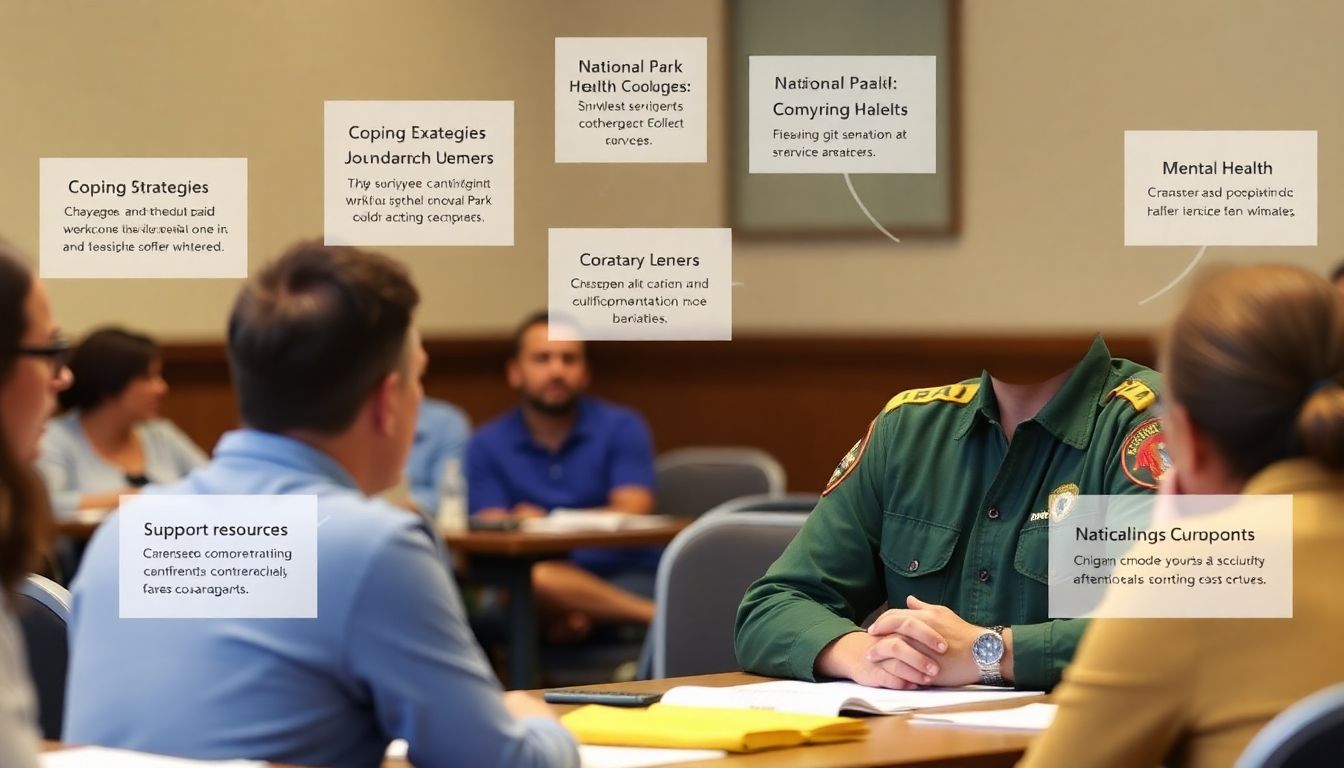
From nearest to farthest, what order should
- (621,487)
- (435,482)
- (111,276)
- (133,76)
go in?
(111,276) < (133,76) < (621,487) < (435,482)

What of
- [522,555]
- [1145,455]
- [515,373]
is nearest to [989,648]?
[1145,455]

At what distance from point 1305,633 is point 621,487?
366cm

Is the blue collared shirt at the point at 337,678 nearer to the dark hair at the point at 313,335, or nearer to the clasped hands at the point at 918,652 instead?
the dark hair at the point at 313,335

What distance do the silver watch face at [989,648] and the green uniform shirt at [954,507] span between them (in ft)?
0.61

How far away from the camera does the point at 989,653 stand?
1.96 m

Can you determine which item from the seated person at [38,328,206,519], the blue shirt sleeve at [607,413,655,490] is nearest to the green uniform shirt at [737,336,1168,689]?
the seated person at [38,328,206,519]

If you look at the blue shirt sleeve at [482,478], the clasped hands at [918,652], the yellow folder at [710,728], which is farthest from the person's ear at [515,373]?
the yellow folder at [710,728]

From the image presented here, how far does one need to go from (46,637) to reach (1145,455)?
1.47m

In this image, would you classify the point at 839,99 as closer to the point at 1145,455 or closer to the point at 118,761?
the point at 1145,455

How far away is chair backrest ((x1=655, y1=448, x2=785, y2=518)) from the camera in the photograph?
461 cm

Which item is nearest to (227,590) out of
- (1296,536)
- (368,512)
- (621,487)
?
(368,512)

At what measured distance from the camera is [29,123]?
89.1 inches

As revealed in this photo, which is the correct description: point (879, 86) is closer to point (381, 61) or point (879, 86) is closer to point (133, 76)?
point (381, 61)

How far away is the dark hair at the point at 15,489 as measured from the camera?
1268mm
